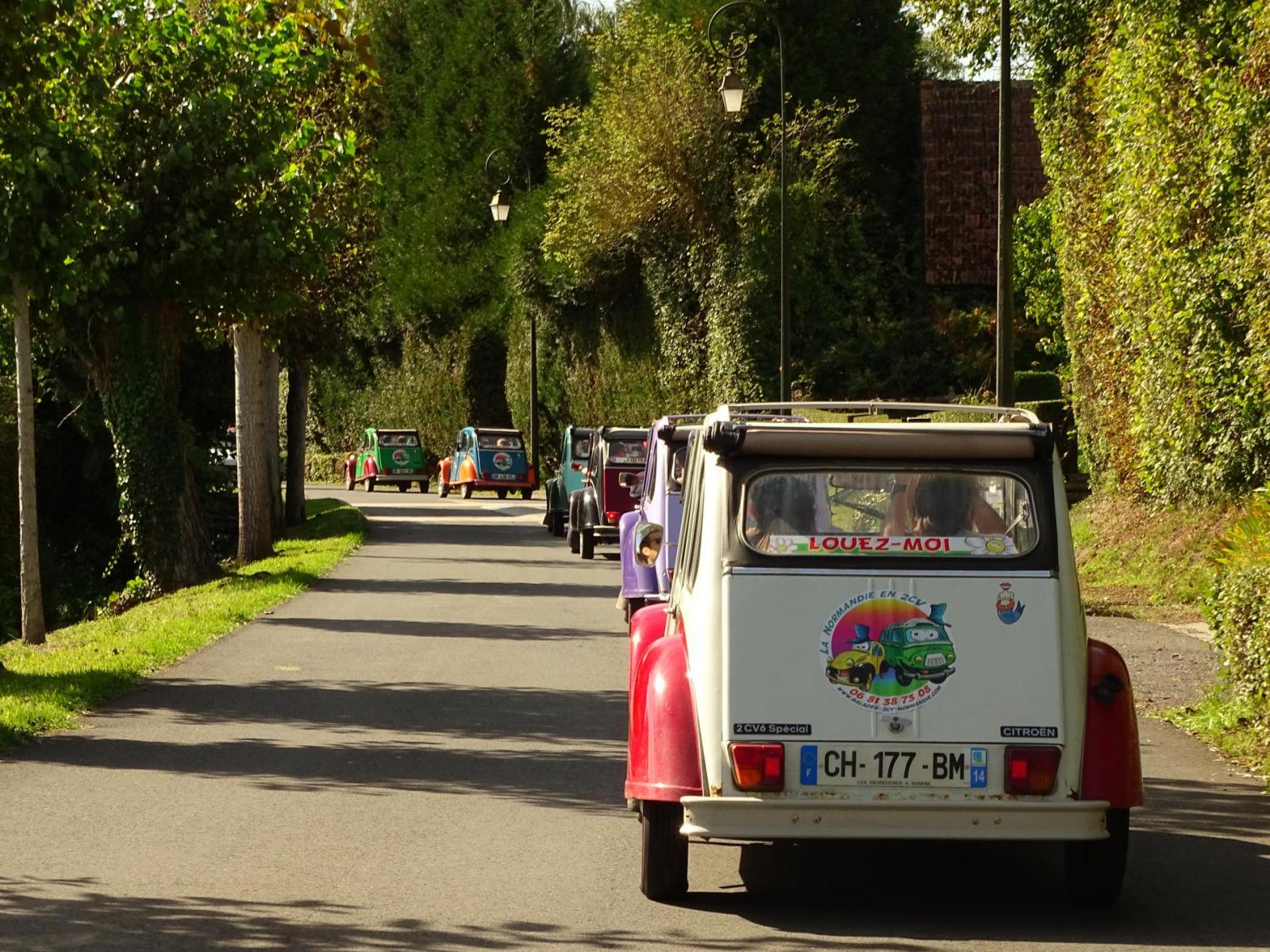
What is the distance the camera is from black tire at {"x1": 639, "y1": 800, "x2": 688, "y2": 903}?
7.07 meters

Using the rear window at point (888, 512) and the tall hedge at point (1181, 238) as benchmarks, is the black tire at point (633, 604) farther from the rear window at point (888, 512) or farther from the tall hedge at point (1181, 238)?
the rear window at point (888, 512)

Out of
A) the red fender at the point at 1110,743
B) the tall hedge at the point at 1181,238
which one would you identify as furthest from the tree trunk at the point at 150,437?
the red fender at the point at 1110,743

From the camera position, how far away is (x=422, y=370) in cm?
6438

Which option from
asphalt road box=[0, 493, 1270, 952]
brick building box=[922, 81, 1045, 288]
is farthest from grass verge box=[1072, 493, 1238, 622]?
brick building box=[922, 81, 1045, 288]

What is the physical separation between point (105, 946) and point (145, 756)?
4331 mm

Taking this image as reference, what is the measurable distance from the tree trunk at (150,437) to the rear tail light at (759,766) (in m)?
17.0

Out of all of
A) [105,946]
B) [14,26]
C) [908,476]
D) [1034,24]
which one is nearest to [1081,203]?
[1034,24]

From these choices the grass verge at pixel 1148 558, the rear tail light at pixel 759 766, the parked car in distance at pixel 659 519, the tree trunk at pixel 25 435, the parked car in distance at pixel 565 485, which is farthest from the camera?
the parked car in distance at pixel 565 485

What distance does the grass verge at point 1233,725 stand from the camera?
1030cm

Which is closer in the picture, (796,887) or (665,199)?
(796,887)

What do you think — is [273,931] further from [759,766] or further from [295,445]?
[295,445]

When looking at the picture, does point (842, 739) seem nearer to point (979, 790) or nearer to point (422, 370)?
point (979, 790)

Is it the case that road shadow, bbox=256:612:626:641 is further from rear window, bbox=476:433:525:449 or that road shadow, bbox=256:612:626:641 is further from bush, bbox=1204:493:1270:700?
rear window, bbox=476:433:525:449

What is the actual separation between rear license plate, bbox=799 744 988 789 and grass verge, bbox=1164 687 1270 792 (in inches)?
132
